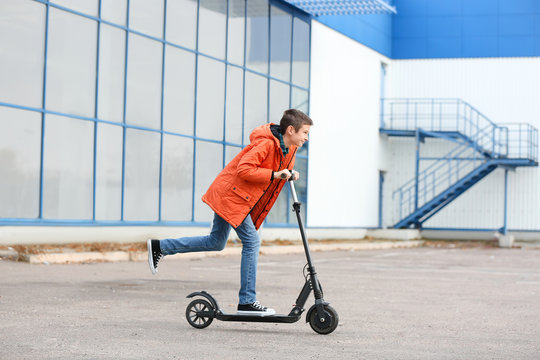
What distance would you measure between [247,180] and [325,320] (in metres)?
1.21

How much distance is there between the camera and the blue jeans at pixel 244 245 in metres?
6.38

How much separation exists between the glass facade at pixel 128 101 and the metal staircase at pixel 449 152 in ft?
27.8

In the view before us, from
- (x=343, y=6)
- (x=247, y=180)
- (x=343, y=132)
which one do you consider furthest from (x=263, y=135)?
(x=343, y=132)

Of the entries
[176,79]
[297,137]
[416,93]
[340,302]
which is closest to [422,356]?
[297,137]

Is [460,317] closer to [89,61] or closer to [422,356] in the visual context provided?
[422,356]

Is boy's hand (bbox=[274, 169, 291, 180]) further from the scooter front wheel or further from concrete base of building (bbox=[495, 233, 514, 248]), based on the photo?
concrete base of building (bbox=[495, 233, 514, 248])

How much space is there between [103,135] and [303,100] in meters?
10.2

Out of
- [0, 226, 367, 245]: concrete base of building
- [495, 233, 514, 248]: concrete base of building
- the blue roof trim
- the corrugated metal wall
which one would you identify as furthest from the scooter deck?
the corrugated metal wall

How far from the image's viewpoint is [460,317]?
7.62 meters

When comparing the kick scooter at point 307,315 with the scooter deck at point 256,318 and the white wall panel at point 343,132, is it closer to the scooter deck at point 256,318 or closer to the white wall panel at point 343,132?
the scooter deck at point 256,318

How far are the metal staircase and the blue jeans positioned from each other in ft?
81.6

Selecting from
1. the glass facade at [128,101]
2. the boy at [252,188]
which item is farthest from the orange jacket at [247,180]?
the glass facade at [128,101]

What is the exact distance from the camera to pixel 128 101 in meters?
18.6

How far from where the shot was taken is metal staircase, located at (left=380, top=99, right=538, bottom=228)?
30.8 metres
